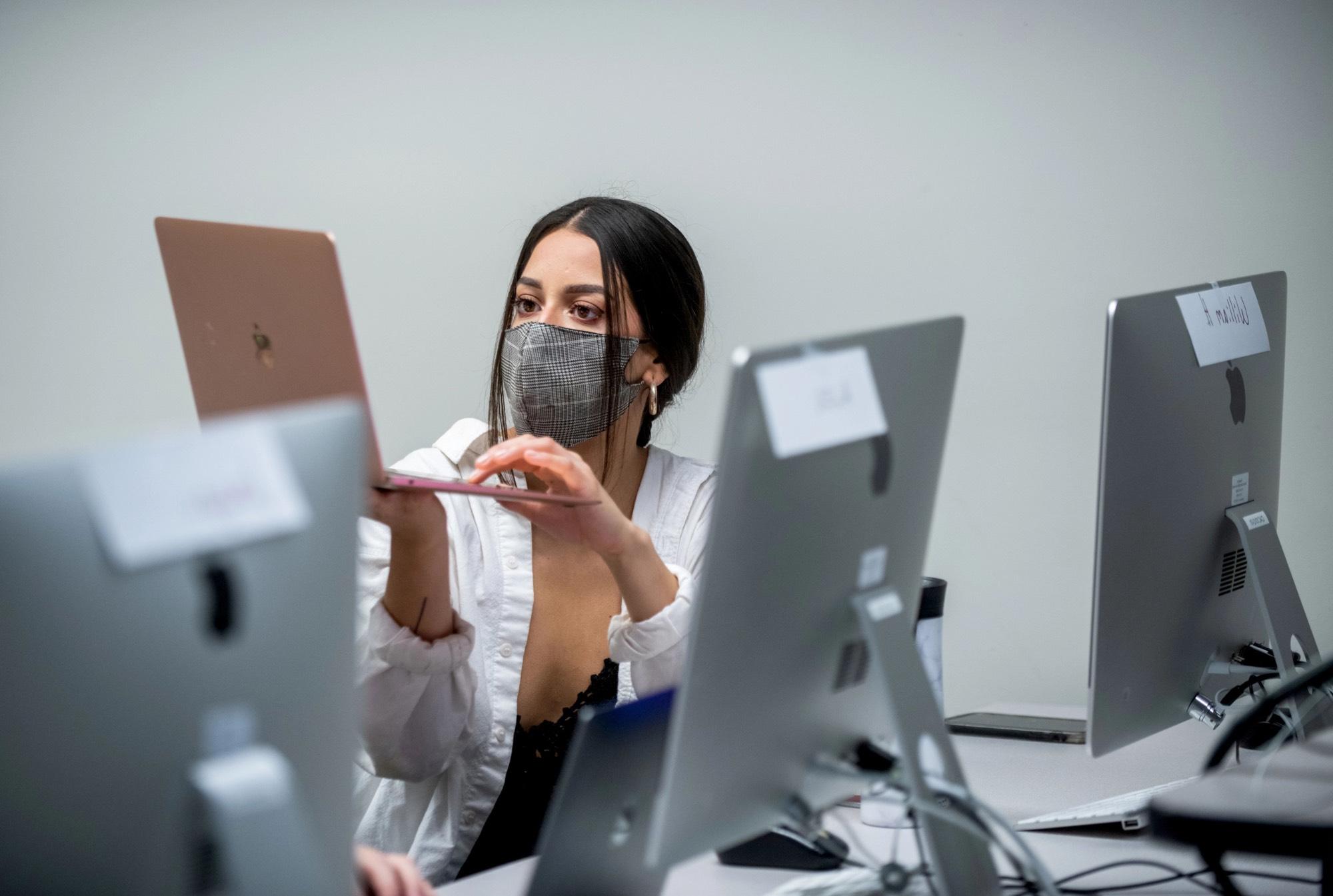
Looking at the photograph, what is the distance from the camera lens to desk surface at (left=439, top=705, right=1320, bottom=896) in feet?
3.89

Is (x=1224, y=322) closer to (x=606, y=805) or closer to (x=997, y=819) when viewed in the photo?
(x=997, y=819)

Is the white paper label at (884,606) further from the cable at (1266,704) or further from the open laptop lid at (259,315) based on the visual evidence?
the open laptop lid at (259,315)

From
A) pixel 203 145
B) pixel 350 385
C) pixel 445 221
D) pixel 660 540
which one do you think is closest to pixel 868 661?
pixel 350 385


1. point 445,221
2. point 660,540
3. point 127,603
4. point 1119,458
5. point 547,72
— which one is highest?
point 547,72

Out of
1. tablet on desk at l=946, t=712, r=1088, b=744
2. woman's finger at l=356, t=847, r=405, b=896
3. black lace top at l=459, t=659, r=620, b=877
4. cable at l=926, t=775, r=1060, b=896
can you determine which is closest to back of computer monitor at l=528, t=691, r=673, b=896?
woman's finger at l=356, t=847, r=405, b=896

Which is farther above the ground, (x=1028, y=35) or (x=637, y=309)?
(x=1028, y=35)

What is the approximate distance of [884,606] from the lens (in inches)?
38.5

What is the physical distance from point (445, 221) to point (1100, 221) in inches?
46.8

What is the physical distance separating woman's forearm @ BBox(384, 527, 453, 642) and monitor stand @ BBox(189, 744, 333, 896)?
0.79 metres

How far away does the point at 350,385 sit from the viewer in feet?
3.72

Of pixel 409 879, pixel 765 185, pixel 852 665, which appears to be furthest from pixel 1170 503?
pixel 765 185

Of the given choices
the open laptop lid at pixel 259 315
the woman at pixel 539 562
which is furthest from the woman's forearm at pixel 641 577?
the open laptop lid at pixel 259 315

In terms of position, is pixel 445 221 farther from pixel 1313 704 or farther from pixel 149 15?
pixel 1313 704

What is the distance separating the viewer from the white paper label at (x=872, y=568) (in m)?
0.97
